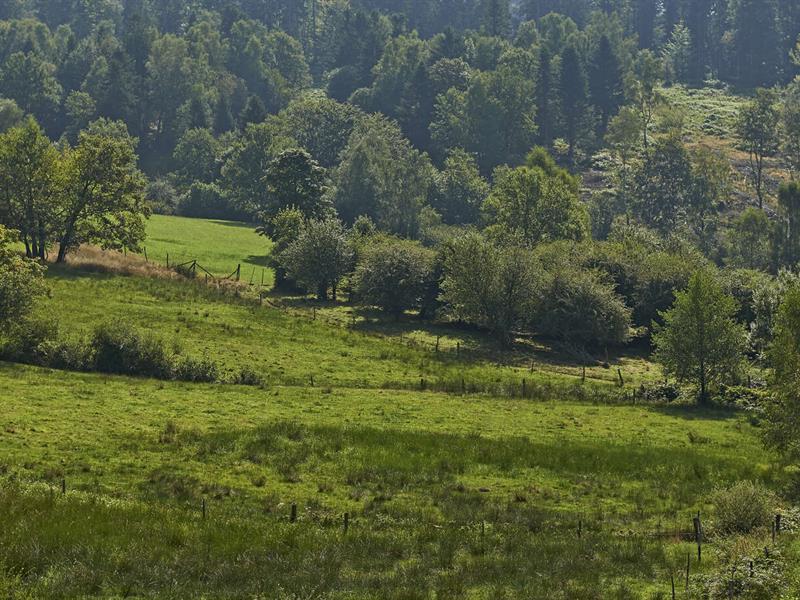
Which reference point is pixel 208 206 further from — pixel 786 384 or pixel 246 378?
pixel 786 384

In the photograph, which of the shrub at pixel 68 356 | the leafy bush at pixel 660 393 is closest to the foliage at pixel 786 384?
the leafy bush at pixel 660 393

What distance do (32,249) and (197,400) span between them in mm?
43988

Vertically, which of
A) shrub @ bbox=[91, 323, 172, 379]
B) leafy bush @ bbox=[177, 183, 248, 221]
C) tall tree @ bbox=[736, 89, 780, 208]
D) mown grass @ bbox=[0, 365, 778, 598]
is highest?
tall tree @ bbox=[736, 89, 780, 208]

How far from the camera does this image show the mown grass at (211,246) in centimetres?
10531

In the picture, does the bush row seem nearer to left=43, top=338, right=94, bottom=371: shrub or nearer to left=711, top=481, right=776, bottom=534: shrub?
left=43, top=338, right=94, bottom=371: shrub

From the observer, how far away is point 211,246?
387ft

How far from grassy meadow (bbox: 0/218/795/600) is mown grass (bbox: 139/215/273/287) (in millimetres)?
26813

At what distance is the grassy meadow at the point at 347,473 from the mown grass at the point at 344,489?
118 millimetres

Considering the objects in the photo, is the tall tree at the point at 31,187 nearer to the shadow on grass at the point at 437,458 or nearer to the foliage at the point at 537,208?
the shadow on grass at the point at 437,458

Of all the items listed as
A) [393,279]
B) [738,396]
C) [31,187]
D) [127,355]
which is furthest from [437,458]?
[31,187]

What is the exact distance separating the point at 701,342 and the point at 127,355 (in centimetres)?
3938

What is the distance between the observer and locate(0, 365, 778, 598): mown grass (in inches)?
1041

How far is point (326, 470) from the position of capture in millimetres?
41938

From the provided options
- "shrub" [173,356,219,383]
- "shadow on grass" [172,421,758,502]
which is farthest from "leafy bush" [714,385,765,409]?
"shrub" [173,356,219,383]
